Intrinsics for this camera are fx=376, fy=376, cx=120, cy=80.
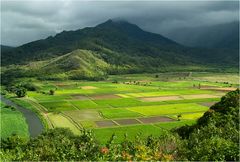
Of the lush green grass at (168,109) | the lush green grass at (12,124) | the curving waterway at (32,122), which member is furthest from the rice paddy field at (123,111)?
the lush green grass at (12,124)

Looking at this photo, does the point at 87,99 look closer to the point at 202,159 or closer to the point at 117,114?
the point at 117,114

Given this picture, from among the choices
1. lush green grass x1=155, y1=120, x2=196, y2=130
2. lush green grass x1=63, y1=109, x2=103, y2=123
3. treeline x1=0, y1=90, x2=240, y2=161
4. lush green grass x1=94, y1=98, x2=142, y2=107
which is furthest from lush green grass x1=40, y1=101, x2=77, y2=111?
treeline x1=0, y1=90, x2=240, y2=161

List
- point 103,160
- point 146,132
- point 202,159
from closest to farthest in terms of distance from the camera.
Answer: point 103,160 < point 202,159 < point 146,132

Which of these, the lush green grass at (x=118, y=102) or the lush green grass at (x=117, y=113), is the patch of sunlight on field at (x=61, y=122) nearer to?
the lush green grass at (x=117, y=113)

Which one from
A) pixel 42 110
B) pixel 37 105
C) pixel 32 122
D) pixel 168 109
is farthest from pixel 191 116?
pixel 37 105

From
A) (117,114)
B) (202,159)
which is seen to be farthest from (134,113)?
(202,159)
